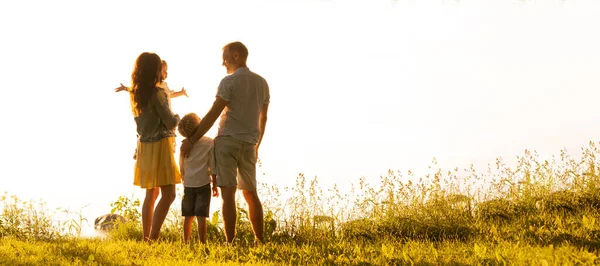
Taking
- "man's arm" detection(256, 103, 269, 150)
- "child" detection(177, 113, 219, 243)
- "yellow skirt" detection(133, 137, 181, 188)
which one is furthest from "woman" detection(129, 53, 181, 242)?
"man's arm" detection(256, 103, 269, 150)

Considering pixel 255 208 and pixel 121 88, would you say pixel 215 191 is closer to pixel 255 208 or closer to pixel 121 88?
pixel 255 208

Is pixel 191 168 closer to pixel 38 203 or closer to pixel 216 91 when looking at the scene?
pixel 216 91

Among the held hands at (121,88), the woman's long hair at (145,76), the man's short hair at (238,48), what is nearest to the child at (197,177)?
the woman's long hair at (145,76)

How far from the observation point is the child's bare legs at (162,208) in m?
7.12

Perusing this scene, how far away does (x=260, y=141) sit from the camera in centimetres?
704

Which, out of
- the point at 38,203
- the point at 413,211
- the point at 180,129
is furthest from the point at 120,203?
the point at 413,211

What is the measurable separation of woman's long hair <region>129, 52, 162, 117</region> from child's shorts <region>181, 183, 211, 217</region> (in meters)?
1.09

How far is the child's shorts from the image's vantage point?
275 inches

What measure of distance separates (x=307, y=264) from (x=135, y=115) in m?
2.71

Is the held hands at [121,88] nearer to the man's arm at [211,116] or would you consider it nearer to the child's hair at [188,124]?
the child's hair at [188,124]

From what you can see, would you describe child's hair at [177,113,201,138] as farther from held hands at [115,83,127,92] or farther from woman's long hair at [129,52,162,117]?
held hands at [115,83,127,92]

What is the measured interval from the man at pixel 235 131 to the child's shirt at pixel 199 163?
223mm

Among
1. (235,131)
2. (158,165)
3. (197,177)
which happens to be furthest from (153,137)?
(235,131)

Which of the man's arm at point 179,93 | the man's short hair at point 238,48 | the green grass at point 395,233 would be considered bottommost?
the green grass at point 395,233
